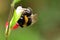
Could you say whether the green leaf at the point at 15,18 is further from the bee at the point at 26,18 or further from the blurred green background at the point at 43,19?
the blurred green background at the point at 43,19

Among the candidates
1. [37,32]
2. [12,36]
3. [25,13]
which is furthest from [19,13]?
[37,32]

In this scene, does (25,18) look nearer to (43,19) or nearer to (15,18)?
(15,18)

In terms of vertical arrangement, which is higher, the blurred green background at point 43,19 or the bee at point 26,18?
the bee at point 26,18

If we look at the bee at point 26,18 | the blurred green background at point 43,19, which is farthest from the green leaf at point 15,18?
the blurred green background at point 43,19

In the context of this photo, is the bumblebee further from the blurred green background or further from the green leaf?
the blurred green background

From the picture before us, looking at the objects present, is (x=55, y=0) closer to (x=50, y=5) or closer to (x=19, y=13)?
(x=50, y=5)

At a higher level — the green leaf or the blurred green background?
the green leaf

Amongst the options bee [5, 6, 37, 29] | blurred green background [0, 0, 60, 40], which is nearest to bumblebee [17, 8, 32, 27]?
bee [5, 6, 37, 29]

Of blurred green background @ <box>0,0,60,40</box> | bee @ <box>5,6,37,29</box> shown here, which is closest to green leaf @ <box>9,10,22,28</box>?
bee @ <box>5,6,37,29</box>

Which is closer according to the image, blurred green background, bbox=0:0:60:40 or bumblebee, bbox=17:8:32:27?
bumblebee, bbox=17:8:32:27

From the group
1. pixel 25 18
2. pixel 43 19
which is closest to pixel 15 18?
pixel 25 18

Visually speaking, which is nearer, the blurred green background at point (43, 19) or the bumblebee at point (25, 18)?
the bumblebee at point (25, 18)
